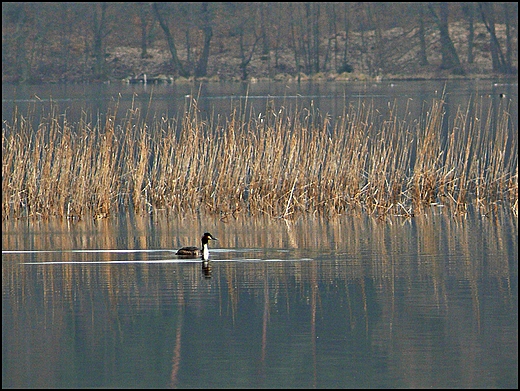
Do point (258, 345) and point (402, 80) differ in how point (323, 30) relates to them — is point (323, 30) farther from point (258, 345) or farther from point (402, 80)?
point (258, 345)

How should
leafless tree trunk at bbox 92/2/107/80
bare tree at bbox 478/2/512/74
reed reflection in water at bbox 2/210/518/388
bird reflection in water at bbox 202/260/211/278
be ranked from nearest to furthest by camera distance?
reed reflection in water at bbox 2/210/518/388
bird reflection in water at bbox 202/260/211/278
bare tree at bbox 478/2/512/74
leafless tree trunk at bbox 92/2/107/80

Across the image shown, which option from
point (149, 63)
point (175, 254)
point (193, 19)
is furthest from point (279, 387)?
point (193, 19)

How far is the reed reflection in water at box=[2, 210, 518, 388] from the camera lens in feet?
20.9

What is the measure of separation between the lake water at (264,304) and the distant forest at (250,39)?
4317cm

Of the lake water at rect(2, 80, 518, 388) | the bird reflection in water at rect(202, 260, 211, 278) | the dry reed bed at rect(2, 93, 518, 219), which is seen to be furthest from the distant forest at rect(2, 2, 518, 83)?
the bird reflection in water at rect(202, 260, 211, 278)

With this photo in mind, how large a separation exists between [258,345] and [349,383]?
95 centimetres

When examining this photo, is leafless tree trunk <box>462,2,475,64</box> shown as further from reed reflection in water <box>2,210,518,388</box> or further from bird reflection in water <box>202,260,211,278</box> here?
bird reflection in water <box>202,260,211,278</box>

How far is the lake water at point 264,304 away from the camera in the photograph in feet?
20.9

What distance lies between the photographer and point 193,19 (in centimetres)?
6253

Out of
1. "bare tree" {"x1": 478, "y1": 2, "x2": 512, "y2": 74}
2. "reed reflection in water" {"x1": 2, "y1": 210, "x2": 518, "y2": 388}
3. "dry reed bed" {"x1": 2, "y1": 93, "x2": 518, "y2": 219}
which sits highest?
"bare tree" {"x1": 478, "y1": 2, "x2": 512, "y2": 74}

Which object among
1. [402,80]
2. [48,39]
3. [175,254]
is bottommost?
[175,254]

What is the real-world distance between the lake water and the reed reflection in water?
16 mm

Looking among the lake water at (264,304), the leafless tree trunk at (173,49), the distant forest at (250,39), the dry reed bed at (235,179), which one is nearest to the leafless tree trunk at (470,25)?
the distant forest at (250,39)

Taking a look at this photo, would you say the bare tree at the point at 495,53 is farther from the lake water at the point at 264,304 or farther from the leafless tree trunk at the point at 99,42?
the lake water at the point at 264,304
